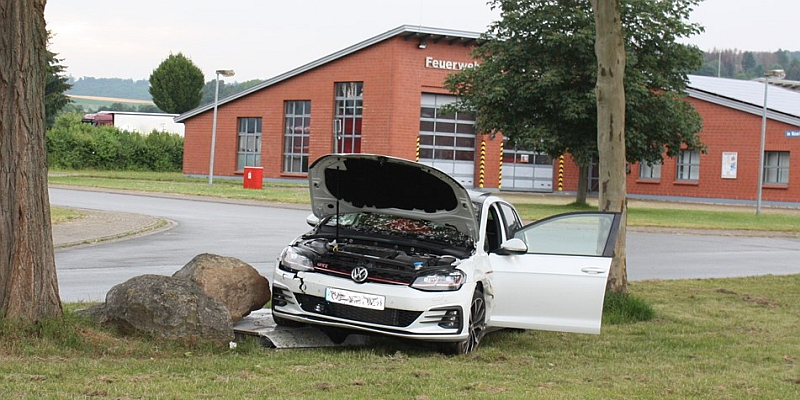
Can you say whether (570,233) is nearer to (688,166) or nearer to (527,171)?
(688,166)

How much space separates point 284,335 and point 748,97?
5096 centimetres

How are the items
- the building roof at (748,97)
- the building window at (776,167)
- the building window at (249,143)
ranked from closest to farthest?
1. the building roof at (748,97)
2. the building window at (776,167)
3. the building window at (249,143)

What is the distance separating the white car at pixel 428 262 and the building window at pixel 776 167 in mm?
42923

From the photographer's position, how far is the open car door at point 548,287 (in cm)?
968

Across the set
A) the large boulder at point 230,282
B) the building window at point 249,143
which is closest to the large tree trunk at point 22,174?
the large boulder at point 230,282

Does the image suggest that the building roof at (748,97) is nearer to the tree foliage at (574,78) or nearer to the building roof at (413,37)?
the tree foliage at (574,78)

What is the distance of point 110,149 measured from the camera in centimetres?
6994

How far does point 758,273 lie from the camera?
18.9m

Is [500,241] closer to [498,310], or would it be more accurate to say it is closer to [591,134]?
[498,310]

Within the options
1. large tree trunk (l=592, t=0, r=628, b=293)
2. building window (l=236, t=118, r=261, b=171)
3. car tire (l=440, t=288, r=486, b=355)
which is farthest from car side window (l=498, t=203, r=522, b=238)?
building window (l=236, t=118, r=261, b=171)

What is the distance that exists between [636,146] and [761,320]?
2738 centimetres

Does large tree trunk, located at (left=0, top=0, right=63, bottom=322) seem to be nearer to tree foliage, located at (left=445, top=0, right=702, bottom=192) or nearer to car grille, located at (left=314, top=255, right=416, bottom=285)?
car grille, located at (left=314, top=255, right=416, bottom=285)

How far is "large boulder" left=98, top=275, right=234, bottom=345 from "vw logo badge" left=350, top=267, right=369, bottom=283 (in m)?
1.11

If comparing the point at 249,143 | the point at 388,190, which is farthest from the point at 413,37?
the point at 388,190
